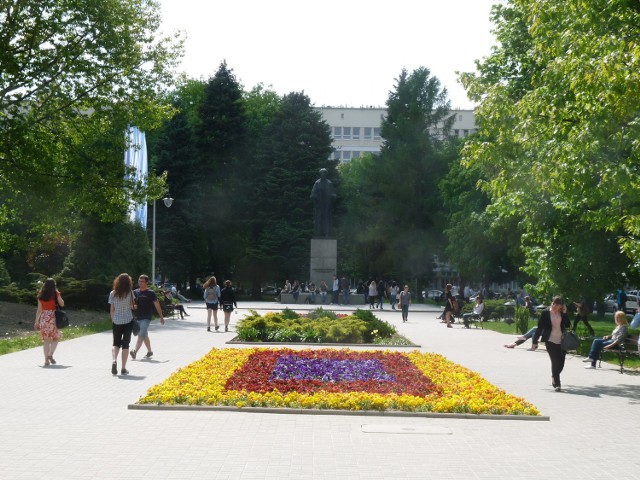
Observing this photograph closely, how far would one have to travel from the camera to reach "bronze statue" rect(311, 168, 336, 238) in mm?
46125

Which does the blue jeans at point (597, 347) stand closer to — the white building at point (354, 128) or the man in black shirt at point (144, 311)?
the man in black shirt at point (144, 311)

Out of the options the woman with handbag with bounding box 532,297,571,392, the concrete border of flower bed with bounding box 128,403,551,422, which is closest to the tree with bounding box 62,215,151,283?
the woman with handbag with bounding box 532,297,571,392

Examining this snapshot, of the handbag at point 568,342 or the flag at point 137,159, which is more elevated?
the flag at point 137,159

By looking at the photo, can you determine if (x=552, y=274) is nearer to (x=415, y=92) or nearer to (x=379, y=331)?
(x=379, y=331)

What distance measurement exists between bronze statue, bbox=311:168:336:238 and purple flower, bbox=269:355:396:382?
30.0 metres

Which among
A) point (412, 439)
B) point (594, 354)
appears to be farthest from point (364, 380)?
point (594, 354)

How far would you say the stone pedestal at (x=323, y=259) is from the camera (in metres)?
47.6

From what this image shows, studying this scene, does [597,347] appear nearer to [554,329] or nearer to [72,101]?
[554,329]

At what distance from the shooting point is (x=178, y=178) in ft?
210

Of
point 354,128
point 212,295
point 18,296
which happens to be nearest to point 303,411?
point 212,295

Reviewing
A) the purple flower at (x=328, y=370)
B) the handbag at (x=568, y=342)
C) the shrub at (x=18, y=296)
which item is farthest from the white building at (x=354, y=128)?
the handbag at (x=568, y=342)

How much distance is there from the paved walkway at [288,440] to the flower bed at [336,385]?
0.48 metres

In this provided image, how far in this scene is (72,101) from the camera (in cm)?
2803

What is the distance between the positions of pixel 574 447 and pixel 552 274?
13938mm
